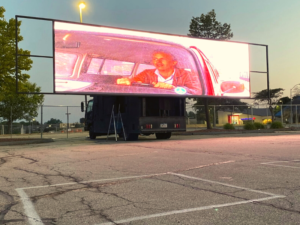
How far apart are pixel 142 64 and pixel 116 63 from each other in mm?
1524

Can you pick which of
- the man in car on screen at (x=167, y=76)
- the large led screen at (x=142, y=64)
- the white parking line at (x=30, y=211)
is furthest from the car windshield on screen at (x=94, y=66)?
the white parking line at (x=30, y=211)

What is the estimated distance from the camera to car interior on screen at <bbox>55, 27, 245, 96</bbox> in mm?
15812

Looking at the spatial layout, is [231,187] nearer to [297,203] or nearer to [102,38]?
[297,203]

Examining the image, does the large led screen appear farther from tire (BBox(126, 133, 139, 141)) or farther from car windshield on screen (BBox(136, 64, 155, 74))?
tire (BBox(126, 133, 139, 141))

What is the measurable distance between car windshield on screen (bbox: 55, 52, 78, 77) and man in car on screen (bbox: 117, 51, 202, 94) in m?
3.12

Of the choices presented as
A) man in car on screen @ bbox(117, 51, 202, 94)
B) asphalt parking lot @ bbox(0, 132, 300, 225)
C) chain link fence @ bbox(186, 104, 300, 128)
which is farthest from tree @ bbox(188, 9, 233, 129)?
asphalt parking lot @ bbox(0, 132, 300, 225)

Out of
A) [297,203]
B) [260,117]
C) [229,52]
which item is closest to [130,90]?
[229,52]

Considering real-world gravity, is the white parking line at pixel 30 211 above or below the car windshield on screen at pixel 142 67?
below

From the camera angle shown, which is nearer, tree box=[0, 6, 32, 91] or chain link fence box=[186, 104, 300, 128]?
tree box=[0, 6, 32, 91]

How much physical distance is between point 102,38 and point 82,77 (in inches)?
102

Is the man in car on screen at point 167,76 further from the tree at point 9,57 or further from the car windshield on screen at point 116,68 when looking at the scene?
the tree at point 9,57

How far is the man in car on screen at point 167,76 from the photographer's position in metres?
17.6

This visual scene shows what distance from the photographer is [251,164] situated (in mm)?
7156

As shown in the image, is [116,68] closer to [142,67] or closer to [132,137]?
[142,67]
